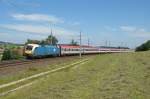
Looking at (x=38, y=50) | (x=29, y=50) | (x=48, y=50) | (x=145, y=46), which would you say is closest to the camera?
(x=29, y=50)

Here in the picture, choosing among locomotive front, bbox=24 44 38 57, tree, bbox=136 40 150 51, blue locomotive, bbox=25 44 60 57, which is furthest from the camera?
tree, bbox=136 40 150 51

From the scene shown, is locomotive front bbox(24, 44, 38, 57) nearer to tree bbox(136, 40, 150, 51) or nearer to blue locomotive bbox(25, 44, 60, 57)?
blue locomotive bbox(25, 44, 60, 57)

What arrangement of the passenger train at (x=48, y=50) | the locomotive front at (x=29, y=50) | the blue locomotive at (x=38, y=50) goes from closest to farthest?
the locomotive front at (x=29, y=50), the blue locomotive at (x=38, y=50), the passenger train at (x=48, y=50)

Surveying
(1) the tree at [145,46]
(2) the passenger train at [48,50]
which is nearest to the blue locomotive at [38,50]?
(2) the passenger train at [48,50]

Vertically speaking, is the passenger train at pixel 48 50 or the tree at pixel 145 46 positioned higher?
the tree at pixel 145 46

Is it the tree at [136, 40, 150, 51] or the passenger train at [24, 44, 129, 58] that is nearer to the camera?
the passenger train at [24, 44, 129, 58]

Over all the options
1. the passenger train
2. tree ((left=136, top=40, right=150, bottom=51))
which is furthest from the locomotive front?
tree ((left=136, top=40, right=150, bottom=51))

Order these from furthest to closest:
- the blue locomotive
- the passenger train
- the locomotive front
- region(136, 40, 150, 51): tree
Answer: region(136, 40, 150, 51): tree, the passenger train, the blue locomotive, the locomotive front

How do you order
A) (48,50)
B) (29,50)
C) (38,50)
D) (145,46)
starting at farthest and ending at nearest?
(145,46) → (48,50) → (38,50) → (29,50)

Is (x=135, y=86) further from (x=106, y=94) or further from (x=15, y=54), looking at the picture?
(x=15, y=54)

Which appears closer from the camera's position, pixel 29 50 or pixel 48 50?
pixel 29 50

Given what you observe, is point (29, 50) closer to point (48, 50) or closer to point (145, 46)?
point (48, 50)

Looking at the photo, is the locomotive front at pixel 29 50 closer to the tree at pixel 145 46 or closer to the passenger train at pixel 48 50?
the passenger train at pixel 48 50

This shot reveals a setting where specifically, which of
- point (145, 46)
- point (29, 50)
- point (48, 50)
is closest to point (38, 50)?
point (29, 50)
